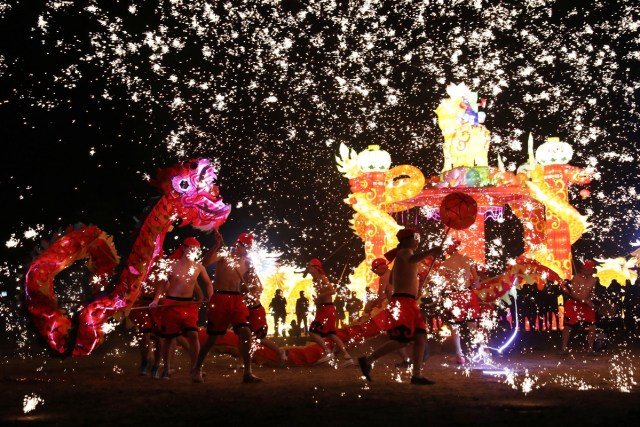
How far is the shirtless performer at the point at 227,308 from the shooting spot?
895cm

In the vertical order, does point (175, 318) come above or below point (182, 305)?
below

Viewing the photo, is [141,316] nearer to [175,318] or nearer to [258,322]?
[175,318]

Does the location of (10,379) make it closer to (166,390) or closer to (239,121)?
(166,390)

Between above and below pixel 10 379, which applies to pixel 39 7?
above

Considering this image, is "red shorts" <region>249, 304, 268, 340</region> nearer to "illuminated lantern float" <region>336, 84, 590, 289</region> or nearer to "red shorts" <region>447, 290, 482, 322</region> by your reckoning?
"red shorts" <region>447, 290, 482, 322</region>

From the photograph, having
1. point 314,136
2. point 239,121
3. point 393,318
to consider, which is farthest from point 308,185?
point 393,318

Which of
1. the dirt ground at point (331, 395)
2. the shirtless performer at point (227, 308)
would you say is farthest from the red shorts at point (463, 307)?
the shirtless performer at point (227, 308)

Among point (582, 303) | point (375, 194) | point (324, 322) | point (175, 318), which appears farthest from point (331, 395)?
point (375, 194)

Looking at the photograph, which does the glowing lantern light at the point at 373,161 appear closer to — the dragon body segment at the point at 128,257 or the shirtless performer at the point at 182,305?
the dragon body segment at the point at 128,257

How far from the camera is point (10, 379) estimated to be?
9672 millimetres

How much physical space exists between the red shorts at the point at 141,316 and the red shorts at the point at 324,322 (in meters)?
2.71

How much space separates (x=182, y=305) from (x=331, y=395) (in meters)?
2.43

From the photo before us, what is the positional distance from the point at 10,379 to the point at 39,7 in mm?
9990

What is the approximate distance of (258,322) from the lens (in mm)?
10477
